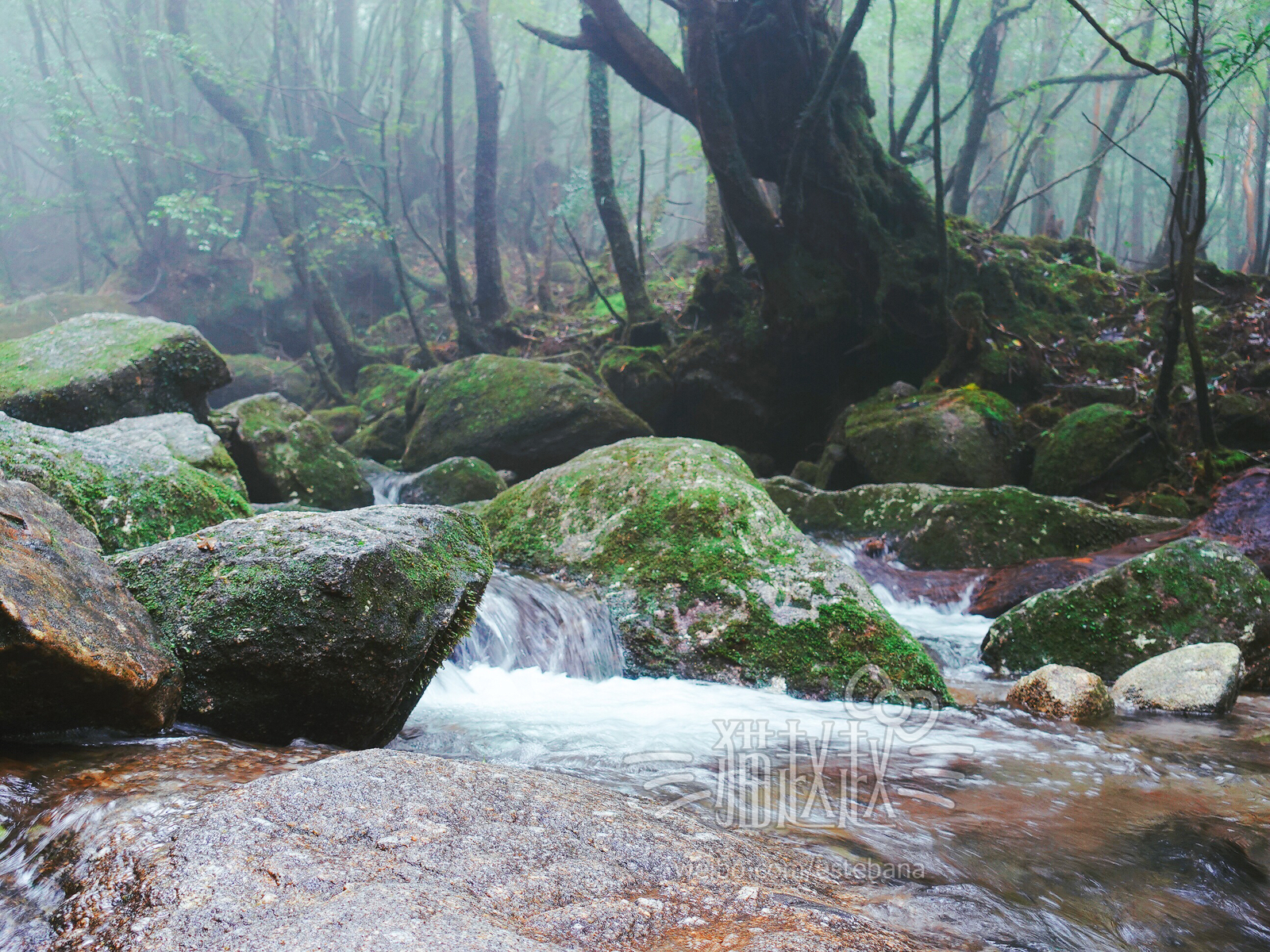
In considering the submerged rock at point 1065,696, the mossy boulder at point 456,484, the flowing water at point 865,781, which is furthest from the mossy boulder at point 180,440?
the submerged rock at point 1065,696

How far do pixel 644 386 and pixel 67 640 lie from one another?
10.8 meters

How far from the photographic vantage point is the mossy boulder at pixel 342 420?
49.0ft

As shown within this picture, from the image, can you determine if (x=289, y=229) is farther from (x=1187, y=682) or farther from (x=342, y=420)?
(x=1187, y=682)

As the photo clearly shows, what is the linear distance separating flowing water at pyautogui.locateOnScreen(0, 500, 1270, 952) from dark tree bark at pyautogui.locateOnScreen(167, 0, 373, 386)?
15.0 metres

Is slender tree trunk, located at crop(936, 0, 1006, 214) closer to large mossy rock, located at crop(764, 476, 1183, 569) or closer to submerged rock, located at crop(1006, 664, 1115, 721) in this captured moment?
large mossy rock, located at crop(764, 476, 1183, 569)

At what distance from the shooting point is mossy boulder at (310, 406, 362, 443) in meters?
14.9

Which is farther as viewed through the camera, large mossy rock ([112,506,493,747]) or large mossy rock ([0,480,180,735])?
large mossy rock ([112,506,493,747])

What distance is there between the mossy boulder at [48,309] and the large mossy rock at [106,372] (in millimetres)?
18031

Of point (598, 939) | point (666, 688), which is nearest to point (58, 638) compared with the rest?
point (598, 939)

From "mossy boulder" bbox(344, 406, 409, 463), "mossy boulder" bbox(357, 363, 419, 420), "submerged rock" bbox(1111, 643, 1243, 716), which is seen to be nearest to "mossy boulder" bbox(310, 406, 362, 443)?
"mossy boulder" bbox(357, 363, 419, 420)

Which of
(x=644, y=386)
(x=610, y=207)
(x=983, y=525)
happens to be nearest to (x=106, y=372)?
(x=644, y=386)

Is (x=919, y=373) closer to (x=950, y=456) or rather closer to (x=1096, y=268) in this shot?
(x=950, y=456)

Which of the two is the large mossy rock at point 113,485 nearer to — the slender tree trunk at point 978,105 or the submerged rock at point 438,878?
the submerged rock at point 438,878

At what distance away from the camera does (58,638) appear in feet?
6.70
